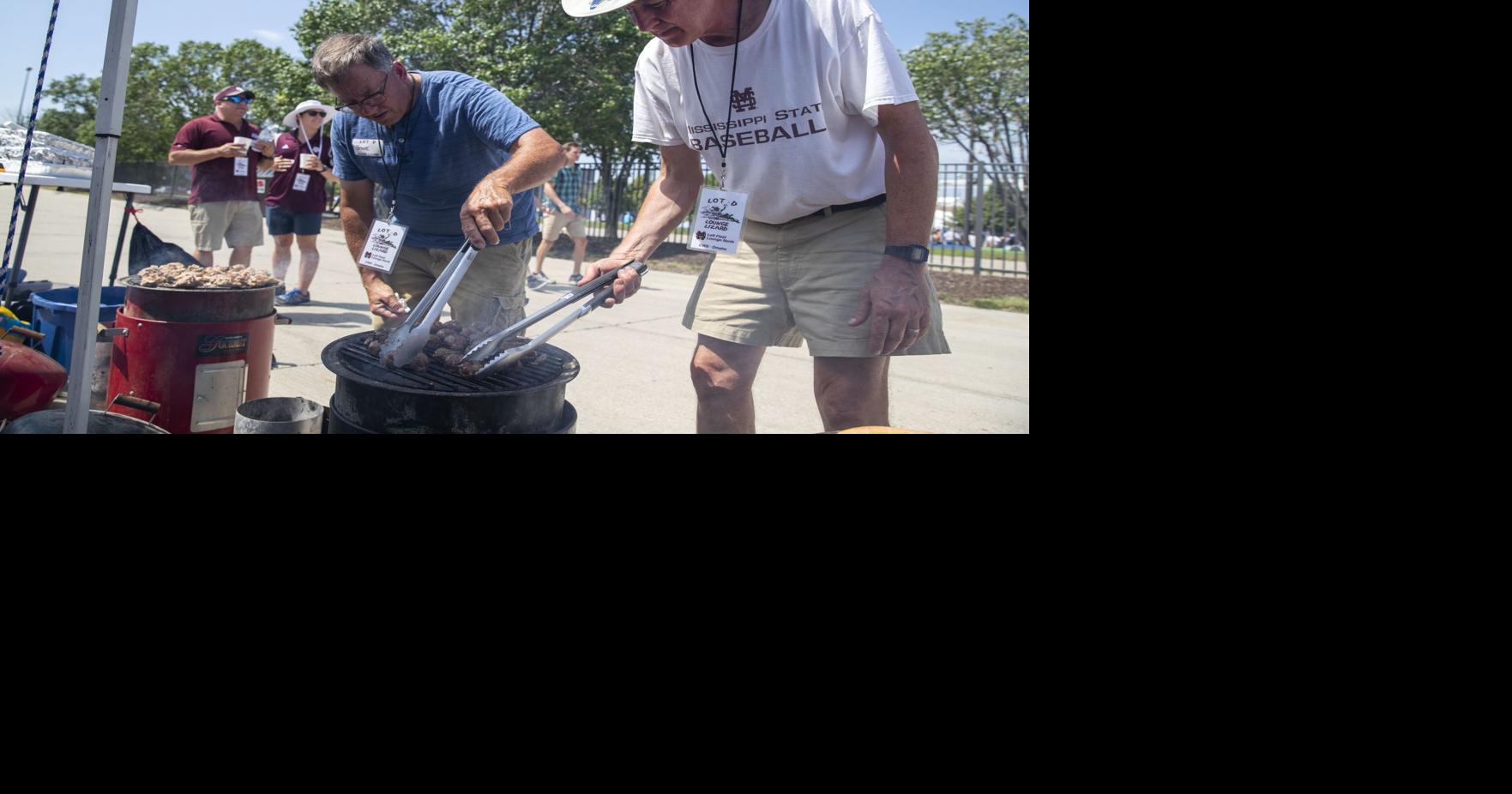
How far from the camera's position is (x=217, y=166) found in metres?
5.39

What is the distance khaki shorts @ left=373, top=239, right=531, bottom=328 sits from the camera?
3.28 metres

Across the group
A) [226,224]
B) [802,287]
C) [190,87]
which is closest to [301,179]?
[226,224]

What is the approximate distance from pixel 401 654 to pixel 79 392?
1111mm

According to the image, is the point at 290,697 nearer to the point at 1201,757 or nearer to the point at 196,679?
the point at 196,679

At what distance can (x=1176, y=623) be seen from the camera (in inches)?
80.5

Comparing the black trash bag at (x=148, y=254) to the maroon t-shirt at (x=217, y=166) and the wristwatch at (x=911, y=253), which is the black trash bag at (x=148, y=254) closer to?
the maroon t-shirt at (x=217, y=166)

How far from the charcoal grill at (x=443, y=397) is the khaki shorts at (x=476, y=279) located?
26.2 inches

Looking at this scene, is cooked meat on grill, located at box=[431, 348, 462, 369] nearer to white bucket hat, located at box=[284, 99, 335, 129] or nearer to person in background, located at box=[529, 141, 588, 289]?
white bucket hat, located at box=[284, 99, 335, 129]

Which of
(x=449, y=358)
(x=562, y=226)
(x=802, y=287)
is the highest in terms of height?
(x=562, y=226)

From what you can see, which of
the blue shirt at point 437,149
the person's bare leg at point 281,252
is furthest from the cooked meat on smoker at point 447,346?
the person's bare leg at point 281,252

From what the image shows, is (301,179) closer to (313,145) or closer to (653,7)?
(313,145)

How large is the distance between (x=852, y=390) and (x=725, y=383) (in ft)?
1.33

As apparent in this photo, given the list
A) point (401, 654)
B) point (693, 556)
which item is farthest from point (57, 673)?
point (693, 556)

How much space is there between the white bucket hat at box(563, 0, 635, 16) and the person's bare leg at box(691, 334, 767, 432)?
92cm
